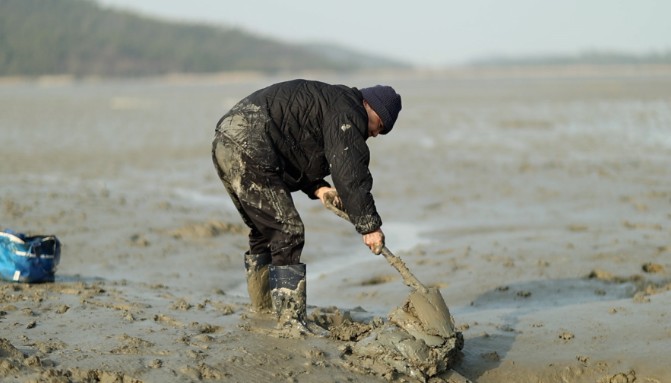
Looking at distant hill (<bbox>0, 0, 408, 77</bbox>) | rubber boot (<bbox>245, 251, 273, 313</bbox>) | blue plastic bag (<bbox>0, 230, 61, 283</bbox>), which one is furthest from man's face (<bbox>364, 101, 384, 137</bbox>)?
distant hill (<bbox>0, 0, 408, 77</bbox>)

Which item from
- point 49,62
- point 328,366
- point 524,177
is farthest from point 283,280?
point 49,62

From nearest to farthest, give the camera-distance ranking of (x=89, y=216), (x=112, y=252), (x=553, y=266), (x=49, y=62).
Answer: (x=553, y=266) < (x=112, y=252) < (x=89, y=216) < (x=49, y=62)

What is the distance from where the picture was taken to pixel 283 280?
5160 mm

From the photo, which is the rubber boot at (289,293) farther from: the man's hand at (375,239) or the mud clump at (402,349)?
the man's hand at (375,239)

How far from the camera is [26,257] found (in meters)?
5.98

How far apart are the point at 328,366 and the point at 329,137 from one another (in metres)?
1.23

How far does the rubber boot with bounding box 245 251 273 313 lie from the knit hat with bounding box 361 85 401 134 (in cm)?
124

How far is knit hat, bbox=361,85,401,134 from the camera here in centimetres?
504

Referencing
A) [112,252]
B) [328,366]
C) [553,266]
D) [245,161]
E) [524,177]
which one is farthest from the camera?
[524,177]

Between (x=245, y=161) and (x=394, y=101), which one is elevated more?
(x=394, y=101)

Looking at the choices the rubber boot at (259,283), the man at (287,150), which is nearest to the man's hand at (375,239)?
the man at (287,150)

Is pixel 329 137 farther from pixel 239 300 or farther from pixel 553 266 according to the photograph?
pixel 553 266

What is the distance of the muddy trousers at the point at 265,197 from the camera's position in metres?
5.07

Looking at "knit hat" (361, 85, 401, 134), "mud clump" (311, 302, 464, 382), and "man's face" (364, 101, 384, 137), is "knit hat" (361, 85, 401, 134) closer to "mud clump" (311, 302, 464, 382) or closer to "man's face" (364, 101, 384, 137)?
"man's face" (364, 101, 384, 137)
